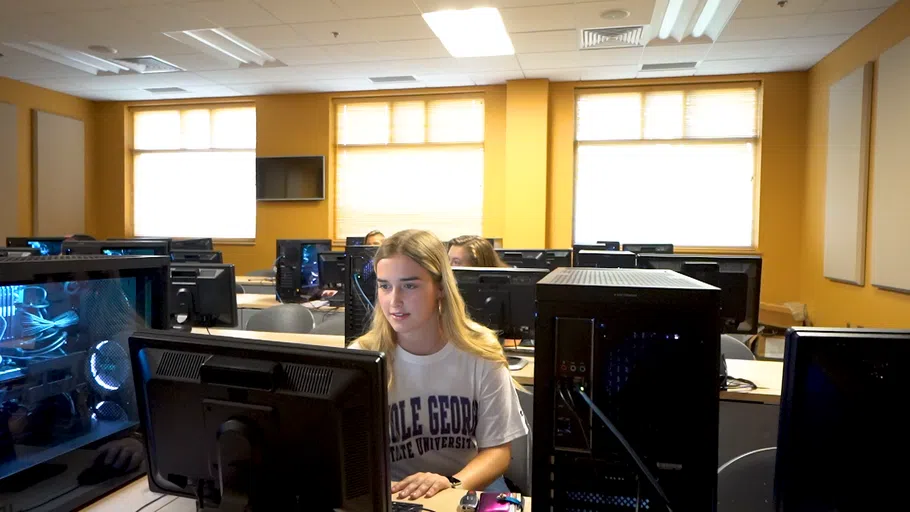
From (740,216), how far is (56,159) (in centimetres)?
873

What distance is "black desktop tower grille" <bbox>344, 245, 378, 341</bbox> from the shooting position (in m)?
2.53

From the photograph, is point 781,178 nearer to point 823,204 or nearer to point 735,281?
point 823,204

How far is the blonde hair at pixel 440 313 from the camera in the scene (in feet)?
5.57

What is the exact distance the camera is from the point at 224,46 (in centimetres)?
576

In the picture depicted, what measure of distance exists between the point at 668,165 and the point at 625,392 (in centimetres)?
640

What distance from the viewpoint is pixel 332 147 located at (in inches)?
298

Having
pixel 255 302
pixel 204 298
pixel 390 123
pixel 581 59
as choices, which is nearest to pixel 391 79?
pixel 390 123

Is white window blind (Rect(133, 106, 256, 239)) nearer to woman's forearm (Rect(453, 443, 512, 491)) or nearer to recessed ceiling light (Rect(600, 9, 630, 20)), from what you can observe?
recessed ceiling light (Rect(600, 9, 630, 20))

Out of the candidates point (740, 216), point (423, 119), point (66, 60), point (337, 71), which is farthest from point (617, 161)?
point (66, 60)

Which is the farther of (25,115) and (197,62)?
(25,115)

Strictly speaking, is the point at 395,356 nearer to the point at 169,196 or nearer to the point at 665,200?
the point at 665,200

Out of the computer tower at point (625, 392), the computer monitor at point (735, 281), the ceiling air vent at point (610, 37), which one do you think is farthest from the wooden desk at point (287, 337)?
the ceiling air vent at point (610, 37)

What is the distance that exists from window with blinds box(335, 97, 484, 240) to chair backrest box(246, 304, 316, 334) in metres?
3.73

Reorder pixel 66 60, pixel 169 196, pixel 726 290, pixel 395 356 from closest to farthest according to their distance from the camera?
pixel 395 356
pixel 726 290
pixel 66 60
pixel 169 196
